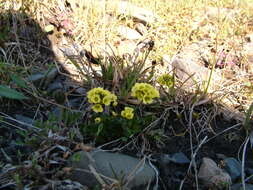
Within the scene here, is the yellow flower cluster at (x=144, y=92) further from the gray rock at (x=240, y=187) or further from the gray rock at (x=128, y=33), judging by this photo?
the gray rock at (x=128, y=33)

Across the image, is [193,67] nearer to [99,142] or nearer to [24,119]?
[99,142]

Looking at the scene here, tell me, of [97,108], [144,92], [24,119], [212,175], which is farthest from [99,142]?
[212,175]

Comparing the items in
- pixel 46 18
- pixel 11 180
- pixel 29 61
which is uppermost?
pixel 46 18

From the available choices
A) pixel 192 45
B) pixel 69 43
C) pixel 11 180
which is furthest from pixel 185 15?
pixel 11 180

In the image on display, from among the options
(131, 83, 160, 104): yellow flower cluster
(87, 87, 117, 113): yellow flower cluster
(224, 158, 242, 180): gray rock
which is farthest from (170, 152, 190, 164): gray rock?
(87, 87, 117, 113): yellow flower cluster

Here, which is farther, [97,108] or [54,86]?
[54,86]

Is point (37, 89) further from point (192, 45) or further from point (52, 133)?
point (192, 45)
